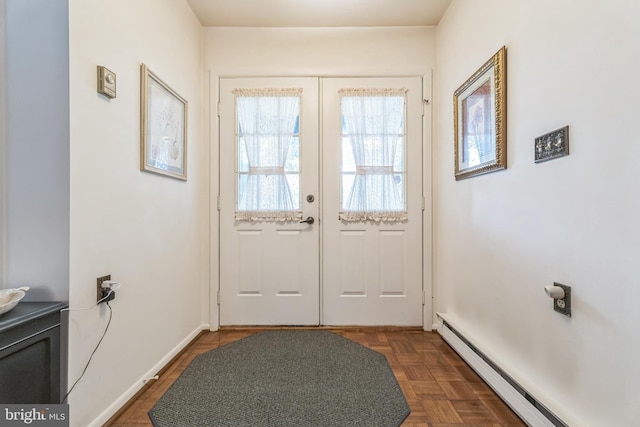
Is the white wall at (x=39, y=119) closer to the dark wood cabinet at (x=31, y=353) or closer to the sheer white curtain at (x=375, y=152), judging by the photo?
the dark wood cabinet at (x=31, y=353)

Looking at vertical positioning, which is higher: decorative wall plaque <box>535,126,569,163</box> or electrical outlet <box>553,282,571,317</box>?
decorative wall plaque <box>535,126,569,163</box>

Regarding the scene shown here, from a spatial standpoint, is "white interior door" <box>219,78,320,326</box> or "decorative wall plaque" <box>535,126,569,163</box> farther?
"white interior door" <box>219,78,320,326</box>

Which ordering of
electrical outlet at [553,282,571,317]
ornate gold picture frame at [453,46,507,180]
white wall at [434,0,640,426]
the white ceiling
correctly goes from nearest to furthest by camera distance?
white wall at [434,0,640,426]
electrical outlet at [553,282,571,317]
ornate gold picture frame at [453,46,507,180]
the white ceiling

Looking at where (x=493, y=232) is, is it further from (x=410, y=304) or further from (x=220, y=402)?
(x=220, y=402)

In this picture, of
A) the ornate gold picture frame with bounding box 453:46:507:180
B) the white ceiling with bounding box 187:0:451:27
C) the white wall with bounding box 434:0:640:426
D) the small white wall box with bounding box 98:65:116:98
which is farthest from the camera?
the white ceiling with bounding box 187:0:451:27

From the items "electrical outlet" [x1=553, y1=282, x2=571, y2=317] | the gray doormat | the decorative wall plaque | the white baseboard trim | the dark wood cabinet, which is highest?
the decorative wall plaque

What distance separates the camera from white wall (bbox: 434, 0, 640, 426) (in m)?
0.87

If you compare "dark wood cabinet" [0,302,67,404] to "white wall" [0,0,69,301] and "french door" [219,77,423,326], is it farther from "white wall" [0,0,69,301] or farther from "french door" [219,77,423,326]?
"french door" [219,77,423,326]

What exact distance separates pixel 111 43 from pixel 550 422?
8.09ft

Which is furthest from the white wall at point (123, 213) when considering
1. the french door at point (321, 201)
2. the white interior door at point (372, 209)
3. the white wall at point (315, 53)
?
the white interior door at point (372, 209)

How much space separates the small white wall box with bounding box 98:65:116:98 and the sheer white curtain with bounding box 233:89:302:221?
105 cm

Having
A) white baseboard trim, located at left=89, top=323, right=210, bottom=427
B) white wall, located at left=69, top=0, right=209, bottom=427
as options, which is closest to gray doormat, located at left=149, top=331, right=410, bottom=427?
white baseboard trim, located at left=89, top=323, right=210, bottom=427

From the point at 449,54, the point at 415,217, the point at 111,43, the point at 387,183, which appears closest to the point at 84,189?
the point at 111,43

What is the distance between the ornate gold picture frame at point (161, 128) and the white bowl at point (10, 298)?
740mm
